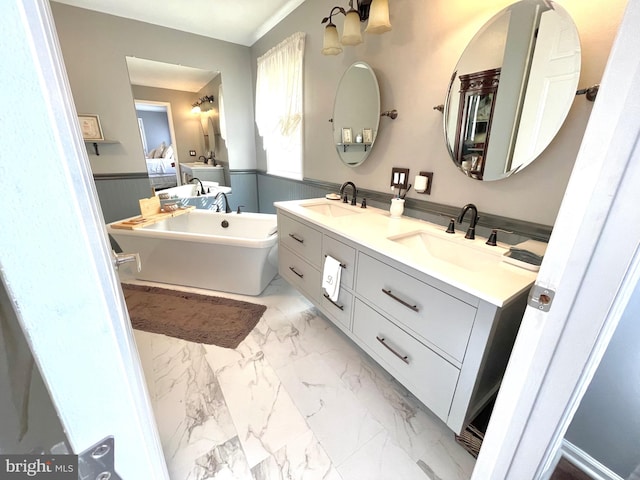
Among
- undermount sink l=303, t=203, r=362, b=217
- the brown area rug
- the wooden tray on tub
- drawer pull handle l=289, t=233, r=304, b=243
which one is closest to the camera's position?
drawer pull handle l=289, t=233, r=304, b=243

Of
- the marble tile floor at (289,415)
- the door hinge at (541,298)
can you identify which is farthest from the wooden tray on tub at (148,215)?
the door hinge at (541,298)

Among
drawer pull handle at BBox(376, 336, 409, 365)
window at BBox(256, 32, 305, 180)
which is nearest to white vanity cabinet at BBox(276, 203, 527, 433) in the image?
drawer pull handle at BBox(376, 336, 409, 365)

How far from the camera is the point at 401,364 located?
1.20 metres

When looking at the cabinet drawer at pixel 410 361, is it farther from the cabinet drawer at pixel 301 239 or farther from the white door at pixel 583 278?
the cabinet drawer at pixel 301 239

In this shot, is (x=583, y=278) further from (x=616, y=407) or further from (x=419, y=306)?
(x=616, y=407)

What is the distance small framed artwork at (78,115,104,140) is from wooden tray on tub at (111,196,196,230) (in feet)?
3.19

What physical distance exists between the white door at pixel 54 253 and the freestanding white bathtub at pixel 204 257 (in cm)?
180

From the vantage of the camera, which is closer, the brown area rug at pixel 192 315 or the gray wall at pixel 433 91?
the gray wall at pixel 433 91

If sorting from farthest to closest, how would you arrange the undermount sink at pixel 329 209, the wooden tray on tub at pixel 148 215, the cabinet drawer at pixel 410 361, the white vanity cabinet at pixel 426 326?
the wooden tray on tub at pixel 148 215, the undermount sink at pixel 329 209, the cabinet drawer at pixel 410 361, the white vanity cabinet at pixel 426 326

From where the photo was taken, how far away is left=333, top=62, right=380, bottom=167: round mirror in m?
1.82

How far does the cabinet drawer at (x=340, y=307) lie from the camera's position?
1.47m

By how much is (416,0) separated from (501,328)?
1.76m

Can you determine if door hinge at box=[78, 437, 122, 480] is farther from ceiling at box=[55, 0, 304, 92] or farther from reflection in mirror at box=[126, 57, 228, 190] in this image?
reflection in mirror at box=[126, 57, 228, 190]
